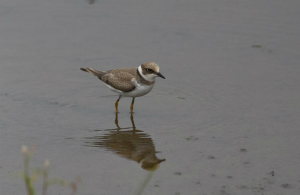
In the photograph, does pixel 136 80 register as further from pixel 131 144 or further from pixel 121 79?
pixel 131 144

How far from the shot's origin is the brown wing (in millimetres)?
9664

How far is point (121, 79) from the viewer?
32.1 feet

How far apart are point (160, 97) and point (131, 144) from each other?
7.09 feet

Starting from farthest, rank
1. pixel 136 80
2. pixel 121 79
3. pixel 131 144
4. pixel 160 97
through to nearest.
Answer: pixel 160 97 → pixel 121 79 → pixel 136 80 → pixel 131 144

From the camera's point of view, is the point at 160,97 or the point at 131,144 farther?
the point at 160,97

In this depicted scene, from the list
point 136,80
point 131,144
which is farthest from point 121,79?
point 131,144

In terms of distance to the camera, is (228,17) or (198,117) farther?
(228,17)

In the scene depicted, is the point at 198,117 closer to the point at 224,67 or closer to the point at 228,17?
the point at 224,67

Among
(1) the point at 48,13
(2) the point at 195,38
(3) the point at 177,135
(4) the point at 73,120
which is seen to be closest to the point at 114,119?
(4) the point at 73,120

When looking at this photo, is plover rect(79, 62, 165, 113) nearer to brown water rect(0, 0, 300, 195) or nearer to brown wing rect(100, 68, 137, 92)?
brown wing rect(100, 68, 137, 92)

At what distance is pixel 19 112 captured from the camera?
969 centimetres

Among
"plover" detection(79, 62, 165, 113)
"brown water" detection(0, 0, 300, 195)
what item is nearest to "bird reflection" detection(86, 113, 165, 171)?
"brown water" detection(0, 0, 300, 195)

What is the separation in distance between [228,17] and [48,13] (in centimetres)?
484

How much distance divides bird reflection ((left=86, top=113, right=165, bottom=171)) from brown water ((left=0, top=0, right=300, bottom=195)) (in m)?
0.02
